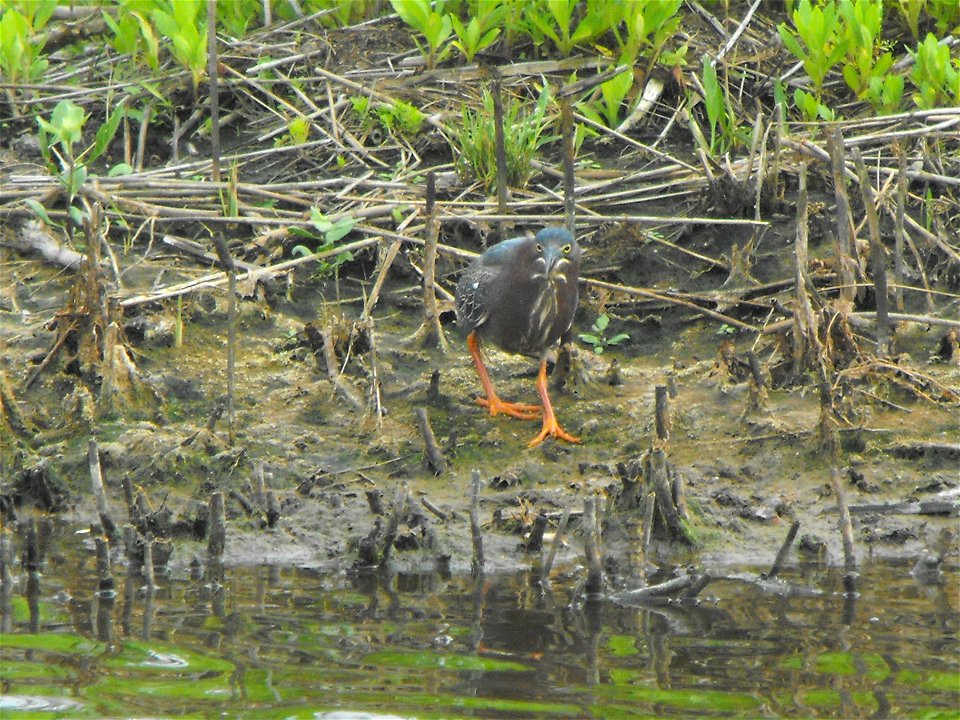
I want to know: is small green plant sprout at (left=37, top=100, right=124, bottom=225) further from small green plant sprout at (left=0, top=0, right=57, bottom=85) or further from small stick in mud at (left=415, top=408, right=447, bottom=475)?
small stick in mud at (left=415, top=408, right=447, bottom=475)

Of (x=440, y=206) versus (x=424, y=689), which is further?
(x=440, y=206)

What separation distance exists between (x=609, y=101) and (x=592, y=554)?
4318mm

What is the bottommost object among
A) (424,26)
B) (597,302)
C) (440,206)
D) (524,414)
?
(524,414)

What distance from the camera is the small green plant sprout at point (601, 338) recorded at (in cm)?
731

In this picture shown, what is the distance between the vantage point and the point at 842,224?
6.86 m

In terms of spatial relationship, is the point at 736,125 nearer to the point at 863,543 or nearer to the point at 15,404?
the point at 863,543

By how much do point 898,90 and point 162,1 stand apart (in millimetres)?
4798

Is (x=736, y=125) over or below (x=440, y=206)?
over

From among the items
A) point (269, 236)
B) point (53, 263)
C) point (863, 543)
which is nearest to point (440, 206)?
point (269, 236)

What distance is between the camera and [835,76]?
8695 millimetres

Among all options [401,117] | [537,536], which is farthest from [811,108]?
[537,536]

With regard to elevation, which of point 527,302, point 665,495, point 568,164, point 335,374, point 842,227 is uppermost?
point 568,164

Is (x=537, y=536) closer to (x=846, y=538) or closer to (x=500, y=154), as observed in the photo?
(x=846, y=538)

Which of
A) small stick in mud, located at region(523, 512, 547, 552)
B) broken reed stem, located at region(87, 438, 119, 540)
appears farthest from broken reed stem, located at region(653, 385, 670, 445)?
broken reed stem, located at region(87, 438, 119, 540)
